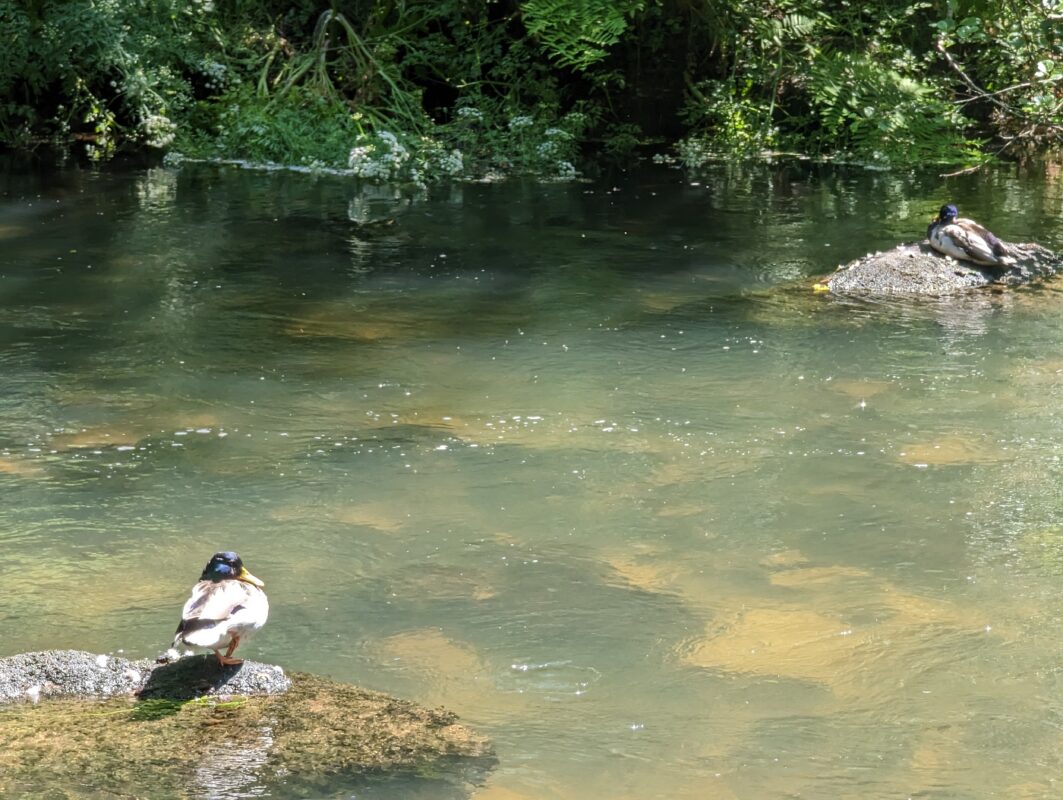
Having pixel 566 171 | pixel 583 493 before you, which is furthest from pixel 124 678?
pixel 566 171

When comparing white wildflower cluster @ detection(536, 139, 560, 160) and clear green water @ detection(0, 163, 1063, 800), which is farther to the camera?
white wildflower cluster @ detection(536, 139, 560, 160)

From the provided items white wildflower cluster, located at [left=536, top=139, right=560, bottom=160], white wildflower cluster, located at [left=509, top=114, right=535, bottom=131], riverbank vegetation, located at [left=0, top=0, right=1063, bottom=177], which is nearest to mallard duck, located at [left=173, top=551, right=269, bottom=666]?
riverbank vegetation, located at [left=0, top=0, right=1063, bottom=177]

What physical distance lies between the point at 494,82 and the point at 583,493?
40.9ft

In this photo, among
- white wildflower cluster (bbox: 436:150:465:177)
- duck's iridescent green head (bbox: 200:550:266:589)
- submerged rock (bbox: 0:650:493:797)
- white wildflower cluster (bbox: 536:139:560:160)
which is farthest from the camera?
white wildflower cluster (bbox: 536:139:560:160)

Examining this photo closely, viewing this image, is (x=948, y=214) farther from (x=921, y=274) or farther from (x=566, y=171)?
(x=566, y=171)

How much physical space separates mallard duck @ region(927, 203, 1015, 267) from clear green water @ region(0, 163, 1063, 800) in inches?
18.0

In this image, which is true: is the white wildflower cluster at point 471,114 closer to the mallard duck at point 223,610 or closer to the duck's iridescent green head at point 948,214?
the duck's iridescent green head at point 948,214

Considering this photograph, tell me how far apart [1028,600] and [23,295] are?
26.7 ft

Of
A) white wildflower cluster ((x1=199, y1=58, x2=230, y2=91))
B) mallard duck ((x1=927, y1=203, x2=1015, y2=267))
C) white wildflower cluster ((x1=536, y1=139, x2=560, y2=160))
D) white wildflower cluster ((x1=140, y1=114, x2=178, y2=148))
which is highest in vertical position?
white wildflower cluster ((x1=199, y1=58, x2=230, y2=91))

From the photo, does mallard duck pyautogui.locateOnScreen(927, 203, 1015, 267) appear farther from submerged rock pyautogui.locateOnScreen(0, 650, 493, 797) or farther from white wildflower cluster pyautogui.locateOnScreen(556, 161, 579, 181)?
submerged rock pyautogui.locateOnScreen(0, 650, 493, 797)

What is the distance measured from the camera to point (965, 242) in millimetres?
10961

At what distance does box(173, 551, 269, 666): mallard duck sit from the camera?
4.49 m

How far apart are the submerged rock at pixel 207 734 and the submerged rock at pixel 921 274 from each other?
7151 mm

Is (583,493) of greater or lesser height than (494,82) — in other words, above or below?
below
